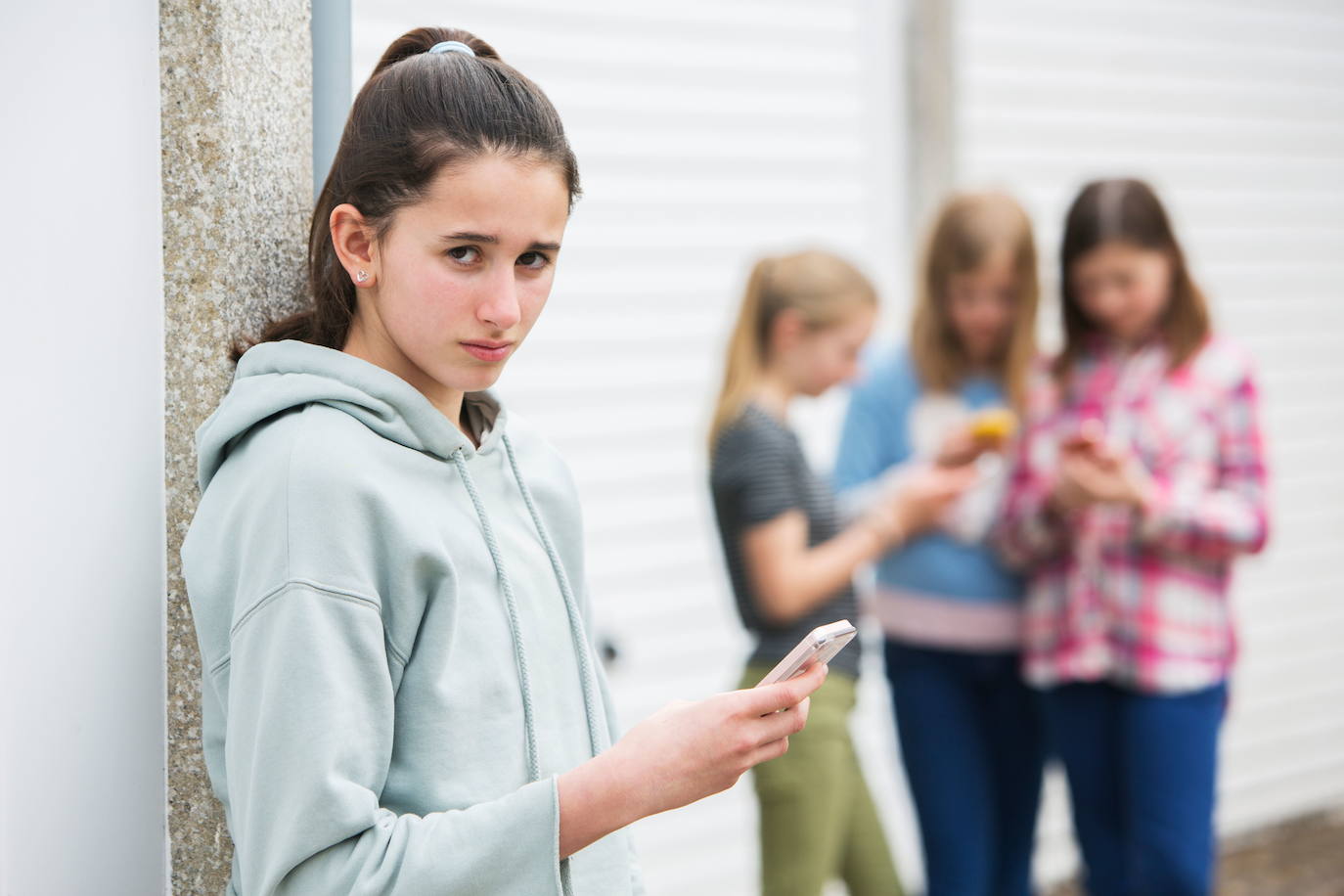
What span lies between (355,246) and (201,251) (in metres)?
0.27

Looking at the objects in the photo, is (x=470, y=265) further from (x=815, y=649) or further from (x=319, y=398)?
(x=815, y=649)

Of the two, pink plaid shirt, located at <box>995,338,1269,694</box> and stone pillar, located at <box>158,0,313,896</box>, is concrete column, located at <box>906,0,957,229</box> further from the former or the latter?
stone pillar, located at <box>158,0,313,896</box>

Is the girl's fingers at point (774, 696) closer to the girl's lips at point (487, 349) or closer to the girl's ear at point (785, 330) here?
the girl's lips at point (487, 349)

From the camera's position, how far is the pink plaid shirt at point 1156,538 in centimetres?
272

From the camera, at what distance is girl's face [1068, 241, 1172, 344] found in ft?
9.18

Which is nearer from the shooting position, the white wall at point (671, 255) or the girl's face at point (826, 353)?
the girl's face at point (826, 353)

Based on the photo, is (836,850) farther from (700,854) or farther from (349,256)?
(349,256)

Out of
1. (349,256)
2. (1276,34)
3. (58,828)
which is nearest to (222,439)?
(349,256)

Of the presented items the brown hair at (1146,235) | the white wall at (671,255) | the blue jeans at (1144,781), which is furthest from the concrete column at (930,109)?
the blue jeans at (1144,781)

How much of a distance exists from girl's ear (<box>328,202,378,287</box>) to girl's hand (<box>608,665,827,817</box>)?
0.52 meters

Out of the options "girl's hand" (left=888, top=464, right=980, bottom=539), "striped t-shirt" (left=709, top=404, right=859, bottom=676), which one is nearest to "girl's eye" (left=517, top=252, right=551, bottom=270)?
"striped t-shirt" (left=709, top=404, right=859, bottom=676)

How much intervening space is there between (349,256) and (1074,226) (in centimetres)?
207

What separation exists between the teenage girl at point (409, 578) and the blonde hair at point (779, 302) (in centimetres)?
147

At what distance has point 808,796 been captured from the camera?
102 inches
